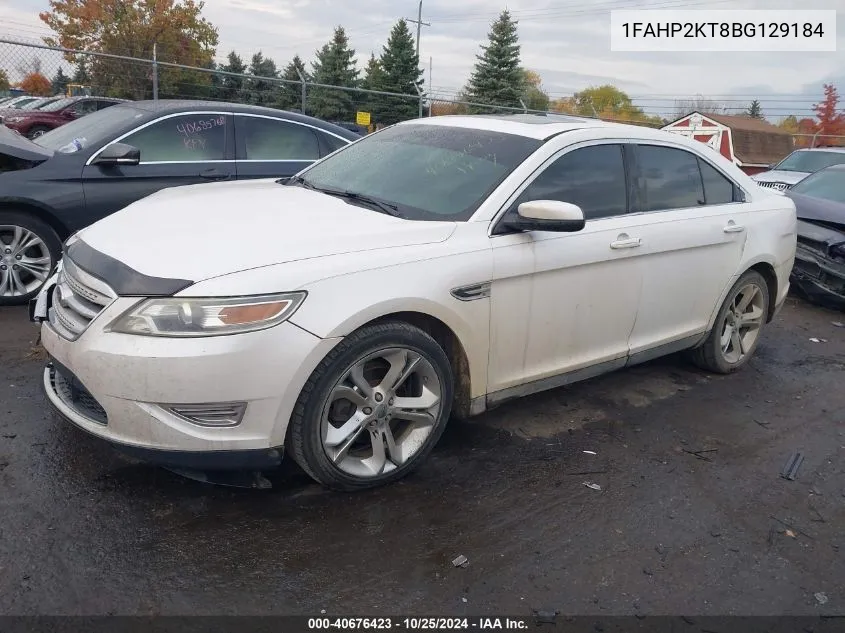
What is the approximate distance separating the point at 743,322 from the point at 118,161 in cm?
479


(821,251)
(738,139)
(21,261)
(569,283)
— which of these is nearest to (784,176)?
(821,251)

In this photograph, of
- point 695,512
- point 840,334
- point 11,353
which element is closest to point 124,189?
point 11,353

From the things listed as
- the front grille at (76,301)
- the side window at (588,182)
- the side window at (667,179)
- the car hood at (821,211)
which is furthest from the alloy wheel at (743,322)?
the front grille at (76,301)

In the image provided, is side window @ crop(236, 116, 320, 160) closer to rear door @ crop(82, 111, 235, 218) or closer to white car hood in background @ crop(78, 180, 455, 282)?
rear door @ crop(82, 111, 235, 218)

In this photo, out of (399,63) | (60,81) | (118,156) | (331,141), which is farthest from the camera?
(399,63)

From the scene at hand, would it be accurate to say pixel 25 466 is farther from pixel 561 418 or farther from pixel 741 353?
pixel 741 353

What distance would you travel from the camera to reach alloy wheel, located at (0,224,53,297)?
209 inches

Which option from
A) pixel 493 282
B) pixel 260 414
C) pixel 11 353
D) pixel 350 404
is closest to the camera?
pixel 260 414

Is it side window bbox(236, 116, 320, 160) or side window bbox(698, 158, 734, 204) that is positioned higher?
side window bbox(236, 116, 320, 160)

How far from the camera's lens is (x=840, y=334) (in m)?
6.66

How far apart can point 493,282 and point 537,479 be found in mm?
996

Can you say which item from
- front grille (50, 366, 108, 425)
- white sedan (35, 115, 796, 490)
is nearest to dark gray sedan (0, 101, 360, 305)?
white sedan (35, 115, 796, 490)

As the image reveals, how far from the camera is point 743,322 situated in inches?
204

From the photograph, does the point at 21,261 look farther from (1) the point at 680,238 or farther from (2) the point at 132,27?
(2) the point at 132,27
